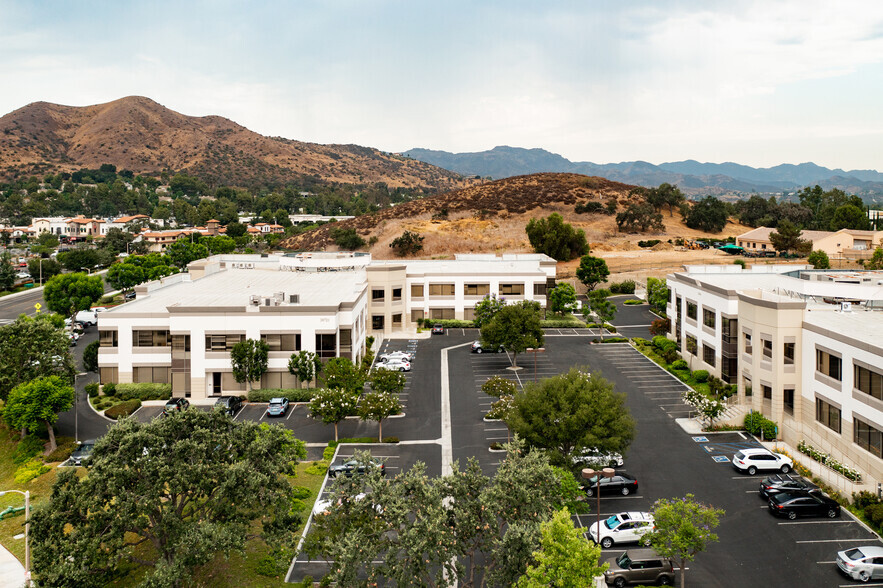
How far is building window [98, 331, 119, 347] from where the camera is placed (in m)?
51.7

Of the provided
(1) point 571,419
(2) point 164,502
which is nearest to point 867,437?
(1) point 571,419

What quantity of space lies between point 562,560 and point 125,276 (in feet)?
309

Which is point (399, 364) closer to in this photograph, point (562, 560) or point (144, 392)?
point (144, 392)

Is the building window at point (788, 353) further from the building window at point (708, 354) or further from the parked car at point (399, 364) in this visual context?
the parked car at point (399, 364)

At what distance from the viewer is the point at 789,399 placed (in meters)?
40.5

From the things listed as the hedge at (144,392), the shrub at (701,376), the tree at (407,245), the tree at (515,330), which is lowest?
the hedge at (144,392)

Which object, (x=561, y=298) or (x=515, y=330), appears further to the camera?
(x=561, y=298)

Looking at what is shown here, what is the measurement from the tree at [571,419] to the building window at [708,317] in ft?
72.3

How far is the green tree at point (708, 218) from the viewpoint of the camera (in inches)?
5753

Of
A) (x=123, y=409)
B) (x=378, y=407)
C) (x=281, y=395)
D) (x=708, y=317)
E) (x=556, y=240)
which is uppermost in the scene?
(x=556, y=240)

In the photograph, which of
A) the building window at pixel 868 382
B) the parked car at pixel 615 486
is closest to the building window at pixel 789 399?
the building window at pixel 868 382

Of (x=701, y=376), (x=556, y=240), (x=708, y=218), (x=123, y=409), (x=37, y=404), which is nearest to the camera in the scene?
(x=37, y=404)

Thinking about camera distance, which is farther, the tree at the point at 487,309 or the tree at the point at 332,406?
the tree at the point at 487,309

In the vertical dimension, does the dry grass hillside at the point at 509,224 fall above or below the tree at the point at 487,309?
above
